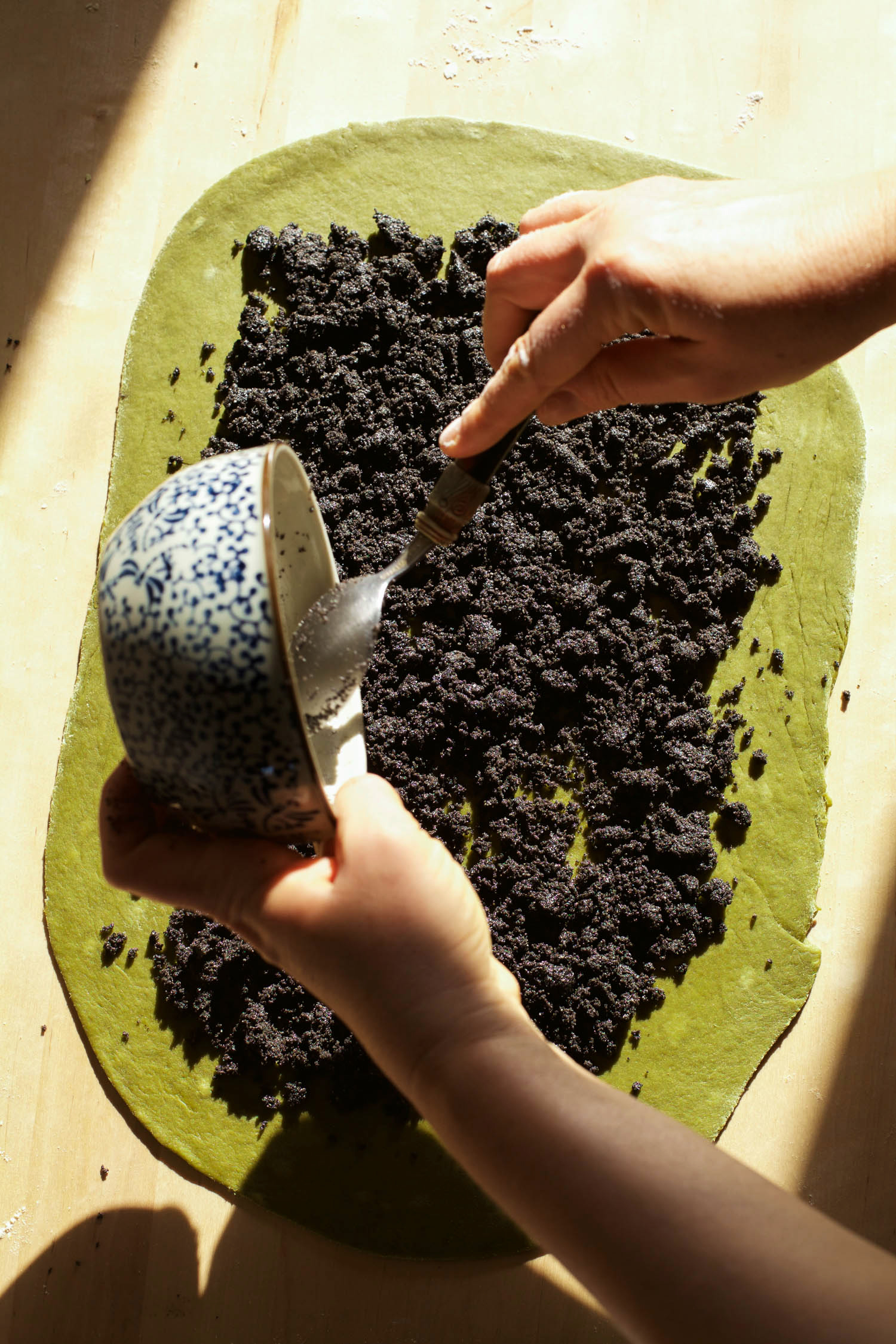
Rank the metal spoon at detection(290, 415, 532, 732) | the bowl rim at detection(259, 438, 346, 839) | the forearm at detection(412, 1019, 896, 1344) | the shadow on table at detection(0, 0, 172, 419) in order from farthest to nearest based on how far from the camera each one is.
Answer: the shadow on table at detection(0, 0, 172, 419) → the metal spoon at detection(290, 415, 532, 732) → the bowl rim at detection(259, 438, 346, 839) → the forearm at detection(412, 1019, 896, 1344)

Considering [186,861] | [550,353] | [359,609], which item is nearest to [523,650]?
[359,609]

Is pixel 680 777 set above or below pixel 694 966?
above

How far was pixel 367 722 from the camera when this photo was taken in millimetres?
1301

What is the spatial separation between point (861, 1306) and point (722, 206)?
94 cm

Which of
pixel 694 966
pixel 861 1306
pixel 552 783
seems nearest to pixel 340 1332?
pixel 694 966

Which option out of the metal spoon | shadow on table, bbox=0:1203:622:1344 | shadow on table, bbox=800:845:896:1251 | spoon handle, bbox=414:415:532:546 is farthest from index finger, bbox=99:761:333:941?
shadow on table, bbox=800:845:896:1251

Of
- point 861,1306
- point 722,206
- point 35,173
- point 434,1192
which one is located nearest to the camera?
point 861,1306

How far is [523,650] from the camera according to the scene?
4.33 feet

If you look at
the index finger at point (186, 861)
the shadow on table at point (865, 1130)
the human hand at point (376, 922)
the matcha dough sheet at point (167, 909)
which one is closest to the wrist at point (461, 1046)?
the human hand at point (376, 922)

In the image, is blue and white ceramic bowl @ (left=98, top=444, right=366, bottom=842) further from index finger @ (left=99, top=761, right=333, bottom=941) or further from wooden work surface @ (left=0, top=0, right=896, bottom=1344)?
wooden work surface @ (left=0, top=0, right=896, bottom=1344)

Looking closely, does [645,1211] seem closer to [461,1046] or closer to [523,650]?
[461,1046]

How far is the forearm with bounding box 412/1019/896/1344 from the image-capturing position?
0.61 m

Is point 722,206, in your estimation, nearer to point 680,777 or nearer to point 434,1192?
point 680,777

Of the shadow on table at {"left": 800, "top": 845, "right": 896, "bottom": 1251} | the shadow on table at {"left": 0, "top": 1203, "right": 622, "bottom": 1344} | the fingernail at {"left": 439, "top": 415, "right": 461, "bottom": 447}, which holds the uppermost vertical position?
the fingernail at {"left": 439, "top": 415, "right": 461, "bottom": 447}
